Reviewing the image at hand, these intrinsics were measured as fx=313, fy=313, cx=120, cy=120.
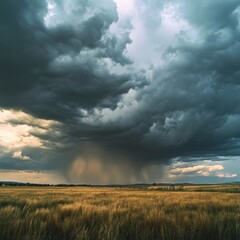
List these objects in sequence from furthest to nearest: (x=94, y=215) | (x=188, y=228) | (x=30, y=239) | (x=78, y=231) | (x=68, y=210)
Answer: (x=68, y=210) → (x=94, y=215) → (x=188, y=228) → (x=78, y=231) → (x=30, y=239)

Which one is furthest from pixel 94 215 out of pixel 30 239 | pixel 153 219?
pixel 30 239

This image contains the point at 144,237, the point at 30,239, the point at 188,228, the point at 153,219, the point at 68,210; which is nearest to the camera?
the point at 30,239

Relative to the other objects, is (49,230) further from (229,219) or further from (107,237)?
(229,219)

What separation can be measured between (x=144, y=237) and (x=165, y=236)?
379 millimetres

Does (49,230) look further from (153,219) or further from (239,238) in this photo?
(239,238)

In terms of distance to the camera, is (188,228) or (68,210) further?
(68,210)

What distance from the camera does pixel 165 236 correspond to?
4699 mm

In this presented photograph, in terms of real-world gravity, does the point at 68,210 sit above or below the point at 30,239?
above

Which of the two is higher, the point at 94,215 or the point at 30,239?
the point at 94,215

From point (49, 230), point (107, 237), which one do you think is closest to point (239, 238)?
point (107, 237)

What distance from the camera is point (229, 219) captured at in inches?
247

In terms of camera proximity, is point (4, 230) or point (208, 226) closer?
point (4, 230)

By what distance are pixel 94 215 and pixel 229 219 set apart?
2782 millimetres

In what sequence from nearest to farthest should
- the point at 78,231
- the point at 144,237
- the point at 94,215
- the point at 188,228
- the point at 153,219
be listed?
the point at 144,237 < the point at 78,231 < the point at 188,228 < the point at 153,219 < the point at 94,215
